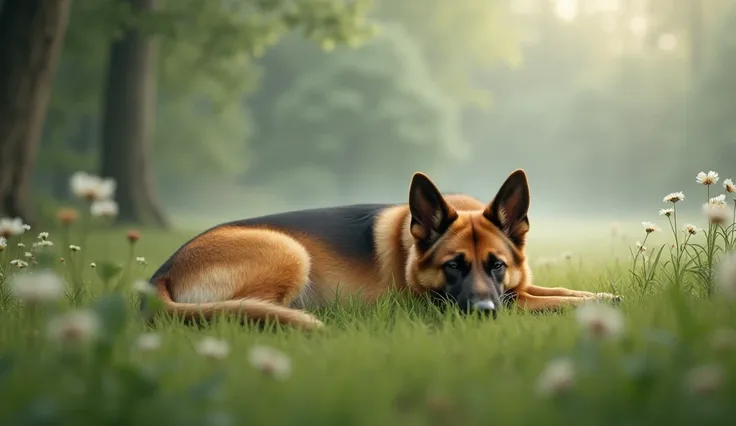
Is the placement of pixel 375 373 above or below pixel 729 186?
below

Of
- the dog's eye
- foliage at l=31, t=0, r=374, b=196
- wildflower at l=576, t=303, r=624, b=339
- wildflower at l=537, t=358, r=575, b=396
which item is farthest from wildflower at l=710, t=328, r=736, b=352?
foliage at l=31, t=0, r=374, b=196

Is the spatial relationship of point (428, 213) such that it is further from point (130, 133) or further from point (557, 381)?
point (130, 133)

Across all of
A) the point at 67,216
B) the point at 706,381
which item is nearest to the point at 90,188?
the point at 67,216

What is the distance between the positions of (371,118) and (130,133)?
18375 mm

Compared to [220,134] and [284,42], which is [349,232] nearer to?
[220,134]

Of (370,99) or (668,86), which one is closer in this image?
(668,86)

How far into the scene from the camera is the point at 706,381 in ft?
6.22

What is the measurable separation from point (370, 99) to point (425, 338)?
3137 cm

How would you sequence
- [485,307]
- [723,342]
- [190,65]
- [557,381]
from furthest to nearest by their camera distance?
[190,65] < [485,307] < [723,342] < [557,381]

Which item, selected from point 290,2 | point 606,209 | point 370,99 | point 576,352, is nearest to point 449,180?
point 370,99

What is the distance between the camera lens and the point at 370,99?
33.9 m

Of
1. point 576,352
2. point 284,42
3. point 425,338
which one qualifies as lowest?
point 425,338

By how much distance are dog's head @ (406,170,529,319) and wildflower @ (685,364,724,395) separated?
242 cm

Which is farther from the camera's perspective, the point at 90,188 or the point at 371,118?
the point at 371,118
